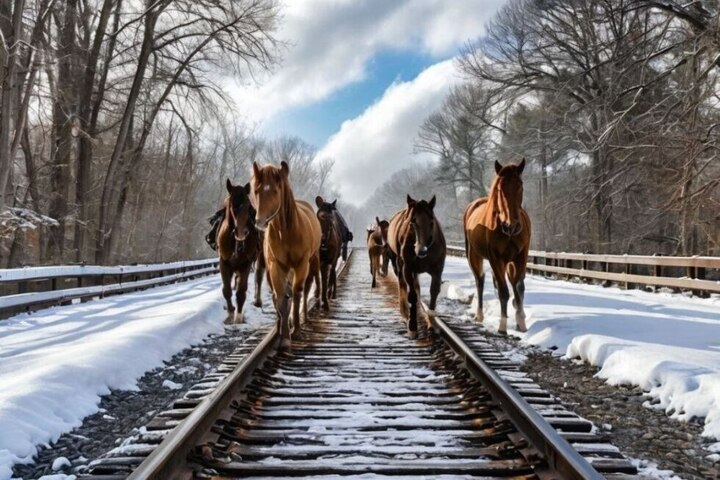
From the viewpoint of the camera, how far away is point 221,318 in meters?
9.80

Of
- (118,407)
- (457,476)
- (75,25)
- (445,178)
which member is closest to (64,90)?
(75,25)

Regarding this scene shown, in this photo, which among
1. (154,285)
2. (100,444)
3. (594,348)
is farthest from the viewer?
(154,285)

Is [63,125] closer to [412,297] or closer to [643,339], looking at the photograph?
[412,297]

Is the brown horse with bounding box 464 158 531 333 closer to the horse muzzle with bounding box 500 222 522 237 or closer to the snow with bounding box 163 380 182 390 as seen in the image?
the horse muzzle with bounding box 500 222 522 237

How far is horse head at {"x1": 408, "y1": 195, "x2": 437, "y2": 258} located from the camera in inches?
284

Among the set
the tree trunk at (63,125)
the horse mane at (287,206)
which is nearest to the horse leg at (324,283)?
the horse mane at (287,206)

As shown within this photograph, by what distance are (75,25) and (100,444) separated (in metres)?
18.7

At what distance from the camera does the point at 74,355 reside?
5656 millimetres

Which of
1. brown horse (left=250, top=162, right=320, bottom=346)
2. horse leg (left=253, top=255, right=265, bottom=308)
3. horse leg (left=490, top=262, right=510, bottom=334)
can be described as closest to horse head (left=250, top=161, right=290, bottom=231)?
brown horse (left=250, top=162, right=320, bottom=346)

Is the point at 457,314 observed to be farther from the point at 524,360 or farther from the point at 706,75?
the point at 706,75

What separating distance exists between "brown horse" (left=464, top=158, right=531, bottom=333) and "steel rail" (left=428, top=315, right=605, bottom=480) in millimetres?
3126

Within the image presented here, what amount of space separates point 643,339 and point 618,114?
9.01m

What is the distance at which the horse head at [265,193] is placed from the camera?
5742 millimetres

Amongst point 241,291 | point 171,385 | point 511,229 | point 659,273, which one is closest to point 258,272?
point 241,291
